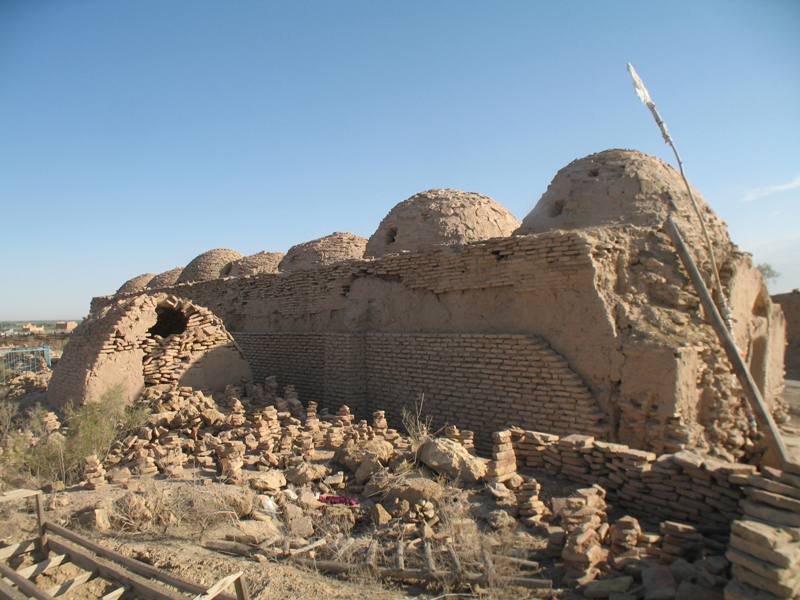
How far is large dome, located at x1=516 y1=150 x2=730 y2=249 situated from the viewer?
729cm

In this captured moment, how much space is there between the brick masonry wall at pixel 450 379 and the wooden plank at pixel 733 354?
1.44m

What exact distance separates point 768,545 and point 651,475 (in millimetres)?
1574

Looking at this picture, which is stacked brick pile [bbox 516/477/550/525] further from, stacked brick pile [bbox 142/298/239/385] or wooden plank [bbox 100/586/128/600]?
stacked brick pile [bbox 142/298/239/385]

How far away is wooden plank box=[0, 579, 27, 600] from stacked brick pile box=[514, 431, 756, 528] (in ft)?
13.8

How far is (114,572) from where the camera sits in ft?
11.4

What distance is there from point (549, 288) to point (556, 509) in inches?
119

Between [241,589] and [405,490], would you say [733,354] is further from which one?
[241,589]

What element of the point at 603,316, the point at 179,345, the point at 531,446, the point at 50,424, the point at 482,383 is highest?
the point at 603,316

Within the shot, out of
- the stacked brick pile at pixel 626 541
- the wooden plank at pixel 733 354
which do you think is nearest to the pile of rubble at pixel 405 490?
the stacked brick pile at pixel 626 541

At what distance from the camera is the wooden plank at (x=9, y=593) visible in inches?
124

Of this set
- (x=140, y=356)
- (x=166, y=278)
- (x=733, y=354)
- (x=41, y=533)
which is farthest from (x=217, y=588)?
(x=166, y=278)

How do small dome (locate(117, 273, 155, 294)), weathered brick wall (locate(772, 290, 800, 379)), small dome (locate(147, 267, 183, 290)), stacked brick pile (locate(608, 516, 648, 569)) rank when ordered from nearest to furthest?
stacked brick pile (locate(608, 516, 648, 569)) → weathered brick wall (locate(772, 290, 800, 379)) → small dome (locate(147, 267, 183, 290)) → small dome (locate(117, 273, 155, 294))

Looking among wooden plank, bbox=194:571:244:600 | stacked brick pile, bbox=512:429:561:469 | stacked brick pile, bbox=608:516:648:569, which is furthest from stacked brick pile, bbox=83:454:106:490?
stacked brick pile, bbox=608:516:648:569

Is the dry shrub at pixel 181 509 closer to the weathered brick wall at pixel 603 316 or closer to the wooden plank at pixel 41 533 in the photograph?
the wooden plank at pixel 41 533
